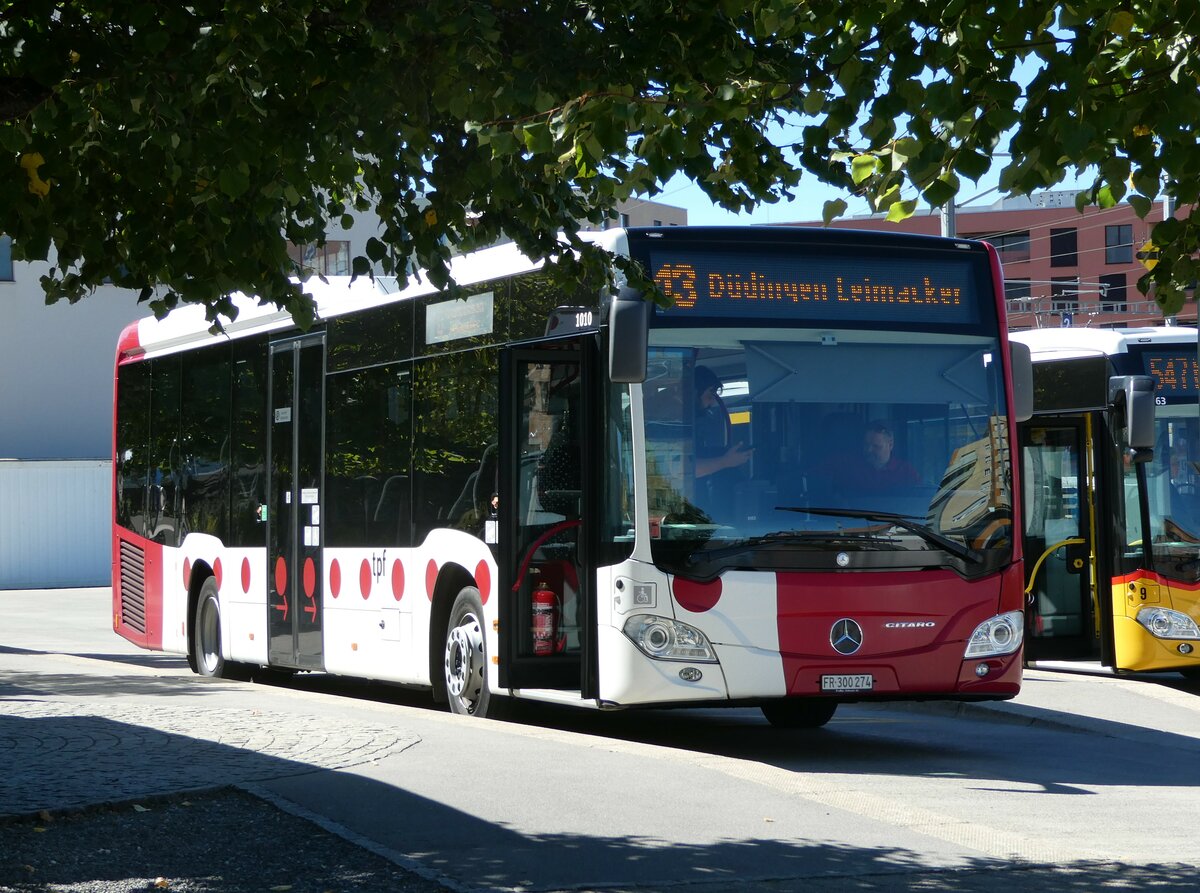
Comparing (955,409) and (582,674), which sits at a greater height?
(955,409)

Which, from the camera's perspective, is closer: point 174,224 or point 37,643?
point 174,224

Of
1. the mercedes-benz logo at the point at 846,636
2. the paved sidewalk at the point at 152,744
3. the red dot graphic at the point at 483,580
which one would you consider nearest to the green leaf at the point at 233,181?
the paved sidewalk at the point at 152,744

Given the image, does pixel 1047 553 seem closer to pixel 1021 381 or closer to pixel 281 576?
pixel 1021 381

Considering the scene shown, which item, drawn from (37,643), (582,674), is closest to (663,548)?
(582,674)

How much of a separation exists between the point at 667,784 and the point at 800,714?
433 centimetres

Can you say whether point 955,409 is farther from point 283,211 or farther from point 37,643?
point 37,643

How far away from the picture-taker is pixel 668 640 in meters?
10.8

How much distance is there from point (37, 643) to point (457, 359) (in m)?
13.4

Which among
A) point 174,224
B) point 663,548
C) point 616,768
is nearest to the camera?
point 174,224

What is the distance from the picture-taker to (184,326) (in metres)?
18.2

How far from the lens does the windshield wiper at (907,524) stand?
10984 millimetres

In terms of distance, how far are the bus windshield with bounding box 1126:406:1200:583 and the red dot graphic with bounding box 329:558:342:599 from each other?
21.6ft

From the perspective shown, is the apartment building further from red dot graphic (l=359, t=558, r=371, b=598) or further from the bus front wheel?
red dot graphic (l=359, t=558, r=371, b=598)

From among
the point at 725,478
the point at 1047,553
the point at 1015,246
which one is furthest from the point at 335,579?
the point at 1015,246
